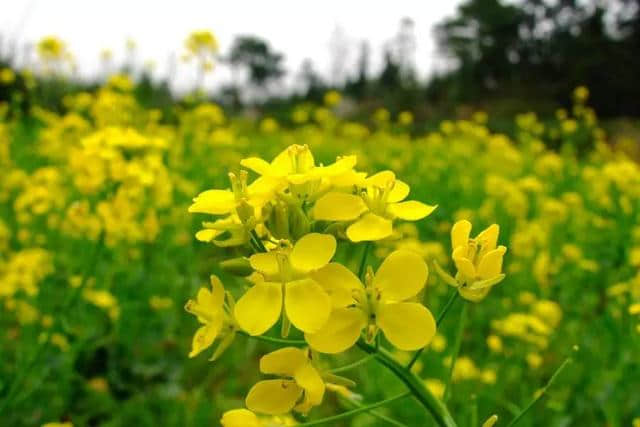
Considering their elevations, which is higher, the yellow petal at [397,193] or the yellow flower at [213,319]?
the yellow petal at [397,193]

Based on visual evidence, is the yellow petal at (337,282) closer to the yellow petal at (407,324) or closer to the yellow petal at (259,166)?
the yellow petal at (407,324)

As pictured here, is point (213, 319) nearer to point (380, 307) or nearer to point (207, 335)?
point (207, 335)

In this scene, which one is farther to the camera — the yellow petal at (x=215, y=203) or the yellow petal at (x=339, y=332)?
the yellow petal at (x=215, y=203)

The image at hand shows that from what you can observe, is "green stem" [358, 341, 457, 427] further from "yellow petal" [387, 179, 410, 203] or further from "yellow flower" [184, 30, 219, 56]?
"yellow flower" [184, 30, 219, 56]

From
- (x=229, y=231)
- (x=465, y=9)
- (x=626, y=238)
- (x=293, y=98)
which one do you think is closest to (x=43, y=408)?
(x=229, y=231)

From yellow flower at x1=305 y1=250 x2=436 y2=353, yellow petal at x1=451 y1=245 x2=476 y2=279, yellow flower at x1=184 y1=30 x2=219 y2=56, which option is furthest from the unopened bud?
yellow flower at x1=184 y1=30 x2=219 y2=56

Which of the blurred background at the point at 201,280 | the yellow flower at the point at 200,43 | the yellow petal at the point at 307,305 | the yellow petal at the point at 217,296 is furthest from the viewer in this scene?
the yellow flower at the point at 200,43

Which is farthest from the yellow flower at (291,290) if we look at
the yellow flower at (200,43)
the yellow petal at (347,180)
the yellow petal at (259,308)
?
the yellow flower at (200,43)

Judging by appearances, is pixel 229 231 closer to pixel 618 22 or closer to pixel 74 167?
pixel 74 167

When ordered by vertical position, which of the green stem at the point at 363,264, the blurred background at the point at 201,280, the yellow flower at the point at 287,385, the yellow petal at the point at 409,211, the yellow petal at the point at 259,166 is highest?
the yellow petal at the point at 259,166
